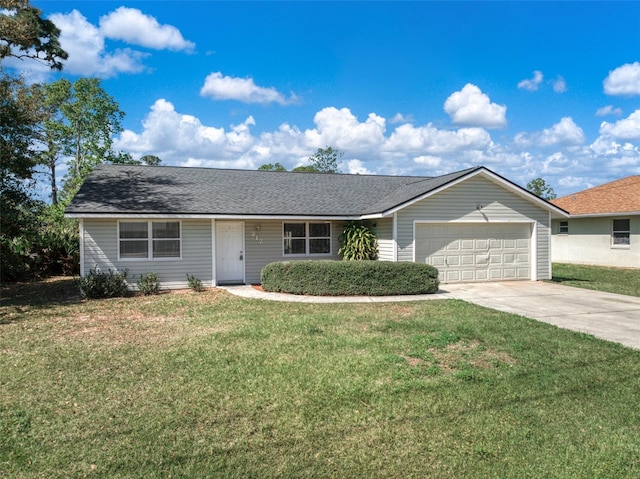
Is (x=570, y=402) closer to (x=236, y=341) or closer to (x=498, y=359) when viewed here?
(x=498, y=359)

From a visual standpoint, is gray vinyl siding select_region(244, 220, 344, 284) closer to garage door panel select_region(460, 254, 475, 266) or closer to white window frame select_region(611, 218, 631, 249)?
garage door panel select_region(460, 254, 475, 266)

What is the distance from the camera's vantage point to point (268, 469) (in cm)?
386

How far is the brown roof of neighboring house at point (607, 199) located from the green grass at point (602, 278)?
2.98m

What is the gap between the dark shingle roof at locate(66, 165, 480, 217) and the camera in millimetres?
14281

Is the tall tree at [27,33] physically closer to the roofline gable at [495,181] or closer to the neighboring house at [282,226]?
the neighboring house at [282,226]

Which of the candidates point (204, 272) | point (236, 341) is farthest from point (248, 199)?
point (236, 341)

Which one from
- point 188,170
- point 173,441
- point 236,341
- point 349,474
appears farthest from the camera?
point 188,170

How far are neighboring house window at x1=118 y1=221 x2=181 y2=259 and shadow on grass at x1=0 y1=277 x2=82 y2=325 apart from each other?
2.07 metres

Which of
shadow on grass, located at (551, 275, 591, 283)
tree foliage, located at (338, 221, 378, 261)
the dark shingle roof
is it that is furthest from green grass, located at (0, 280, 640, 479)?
shadow on grass, located at (551, 275, 591, 283)

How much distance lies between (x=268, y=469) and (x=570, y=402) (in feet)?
12.2

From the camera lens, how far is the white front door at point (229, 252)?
1543 cm

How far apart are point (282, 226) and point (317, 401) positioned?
11276mm

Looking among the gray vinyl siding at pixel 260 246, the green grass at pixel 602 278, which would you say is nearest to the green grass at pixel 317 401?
the gray vinyl siding at pixel 260 246

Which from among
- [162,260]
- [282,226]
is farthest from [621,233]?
[162,260]
